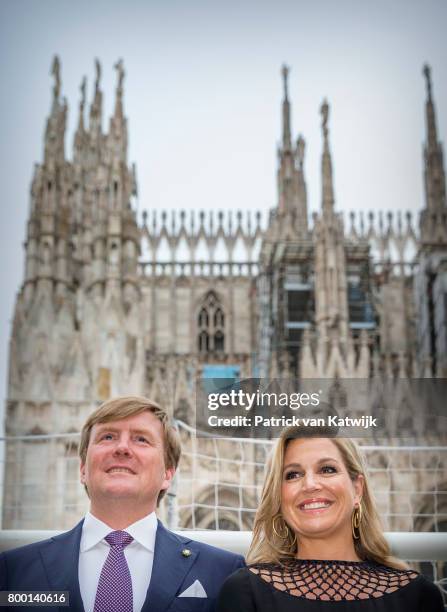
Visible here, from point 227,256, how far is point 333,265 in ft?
34.6

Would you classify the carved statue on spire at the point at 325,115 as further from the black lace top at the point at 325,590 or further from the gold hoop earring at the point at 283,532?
the black lace top at the point at 325,590

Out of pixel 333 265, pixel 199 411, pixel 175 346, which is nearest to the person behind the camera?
pixel 199 411

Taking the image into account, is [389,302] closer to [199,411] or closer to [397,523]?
[397,523]

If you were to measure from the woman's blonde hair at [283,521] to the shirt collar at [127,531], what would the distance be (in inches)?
14.9

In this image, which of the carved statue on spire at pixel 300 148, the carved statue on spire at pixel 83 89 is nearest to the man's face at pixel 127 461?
the carved statue on spire at pixel 83 89

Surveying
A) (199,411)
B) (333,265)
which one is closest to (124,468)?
(199,411)

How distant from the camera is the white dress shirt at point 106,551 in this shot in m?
3.19

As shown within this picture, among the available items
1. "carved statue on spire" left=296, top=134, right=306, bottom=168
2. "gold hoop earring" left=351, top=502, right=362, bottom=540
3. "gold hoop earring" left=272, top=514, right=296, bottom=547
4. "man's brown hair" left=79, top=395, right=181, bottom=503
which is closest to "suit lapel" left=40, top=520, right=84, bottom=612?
"man's brown hair" left=79, top=395, right=181, bottom=503

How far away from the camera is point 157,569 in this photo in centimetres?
317

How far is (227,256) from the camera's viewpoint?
30.8 meters

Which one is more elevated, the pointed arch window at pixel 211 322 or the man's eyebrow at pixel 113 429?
the pointed arch window at pixel 211 322

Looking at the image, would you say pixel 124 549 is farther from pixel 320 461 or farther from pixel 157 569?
pixel 320 461

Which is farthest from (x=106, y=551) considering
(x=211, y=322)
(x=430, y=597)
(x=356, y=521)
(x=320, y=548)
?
(x=211, y=322)

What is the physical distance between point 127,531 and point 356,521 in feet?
2.77
